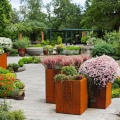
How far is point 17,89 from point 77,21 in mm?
39713

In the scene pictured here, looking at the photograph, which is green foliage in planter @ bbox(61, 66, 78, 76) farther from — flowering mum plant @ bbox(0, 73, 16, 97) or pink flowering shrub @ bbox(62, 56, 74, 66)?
flowering mum plant @ bbox(0, 73, 16, 97)

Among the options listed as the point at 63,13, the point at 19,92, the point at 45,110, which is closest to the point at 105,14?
the point at 63,13

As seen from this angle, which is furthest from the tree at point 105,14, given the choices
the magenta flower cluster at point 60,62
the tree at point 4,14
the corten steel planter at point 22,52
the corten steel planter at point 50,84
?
the corten steel planter at point 50,84

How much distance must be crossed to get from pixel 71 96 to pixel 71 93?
0.17 feet

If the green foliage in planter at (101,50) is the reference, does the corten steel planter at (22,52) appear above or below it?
below

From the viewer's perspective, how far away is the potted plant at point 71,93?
5.97 meters

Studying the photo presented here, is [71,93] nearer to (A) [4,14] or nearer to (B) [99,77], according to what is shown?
(B) [99,77]

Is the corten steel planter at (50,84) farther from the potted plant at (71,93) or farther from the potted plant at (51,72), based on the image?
the potted plant at (71,93)

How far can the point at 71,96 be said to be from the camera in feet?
19.7

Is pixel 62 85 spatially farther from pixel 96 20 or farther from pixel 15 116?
pixel 96 20

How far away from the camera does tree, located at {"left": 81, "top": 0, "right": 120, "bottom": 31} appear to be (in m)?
A: 33.3

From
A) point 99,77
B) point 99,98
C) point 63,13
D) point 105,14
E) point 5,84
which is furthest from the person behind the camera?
point 63,13

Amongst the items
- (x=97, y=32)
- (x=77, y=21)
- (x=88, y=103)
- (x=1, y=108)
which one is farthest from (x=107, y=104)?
(x=77, y=21)

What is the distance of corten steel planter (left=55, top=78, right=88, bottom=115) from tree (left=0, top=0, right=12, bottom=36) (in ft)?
62.2
